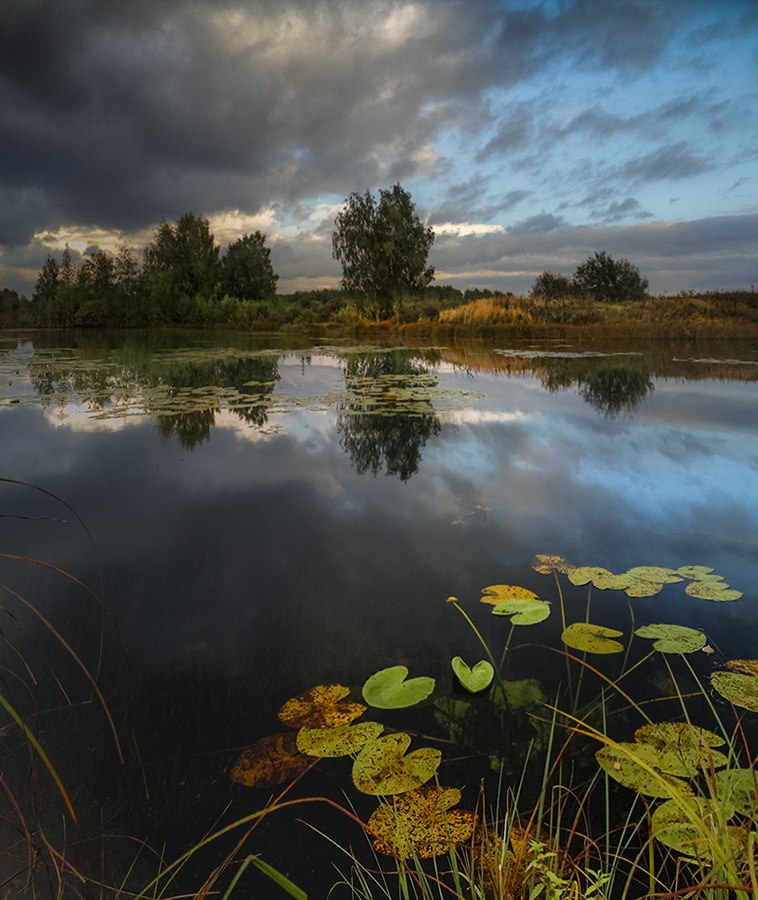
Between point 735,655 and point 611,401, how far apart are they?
643 cm

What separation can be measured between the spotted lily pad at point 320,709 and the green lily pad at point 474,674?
1.14 ft

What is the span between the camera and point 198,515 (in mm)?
3650

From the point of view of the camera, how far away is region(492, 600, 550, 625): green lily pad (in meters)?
2.25

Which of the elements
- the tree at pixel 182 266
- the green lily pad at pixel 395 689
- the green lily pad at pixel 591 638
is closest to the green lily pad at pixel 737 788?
the green lily pad at pixel 591 638

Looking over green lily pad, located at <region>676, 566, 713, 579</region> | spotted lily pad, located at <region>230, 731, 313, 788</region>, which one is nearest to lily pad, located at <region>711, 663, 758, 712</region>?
green lily pad, located at <region>676, 566, 713, 579</region>

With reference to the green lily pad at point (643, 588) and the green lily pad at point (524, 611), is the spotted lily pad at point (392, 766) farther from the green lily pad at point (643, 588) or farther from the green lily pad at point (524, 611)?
the green lily pad at point (643, 588)

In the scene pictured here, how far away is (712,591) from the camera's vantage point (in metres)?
2.56

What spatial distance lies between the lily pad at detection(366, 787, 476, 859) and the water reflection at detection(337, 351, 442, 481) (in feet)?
10.1

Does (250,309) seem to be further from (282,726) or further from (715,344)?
(282,726)

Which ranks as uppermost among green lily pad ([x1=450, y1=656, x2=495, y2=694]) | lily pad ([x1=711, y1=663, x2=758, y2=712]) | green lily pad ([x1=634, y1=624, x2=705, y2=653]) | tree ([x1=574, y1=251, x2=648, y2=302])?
tree ([x1=574, y1=251, x2=648, y2=302])

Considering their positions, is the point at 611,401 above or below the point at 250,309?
below

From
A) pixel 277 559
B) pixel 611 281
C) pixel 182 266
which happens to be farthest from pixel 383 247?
pixel 277 559

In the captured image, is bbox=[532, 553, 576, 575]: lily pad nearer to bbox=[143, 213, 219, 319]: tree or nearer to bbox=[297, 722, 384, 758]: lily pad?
bbox=[297, 722, 384, 758]: lily pad

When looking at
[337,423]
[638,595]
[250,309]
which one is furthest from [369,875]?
[250,309]
